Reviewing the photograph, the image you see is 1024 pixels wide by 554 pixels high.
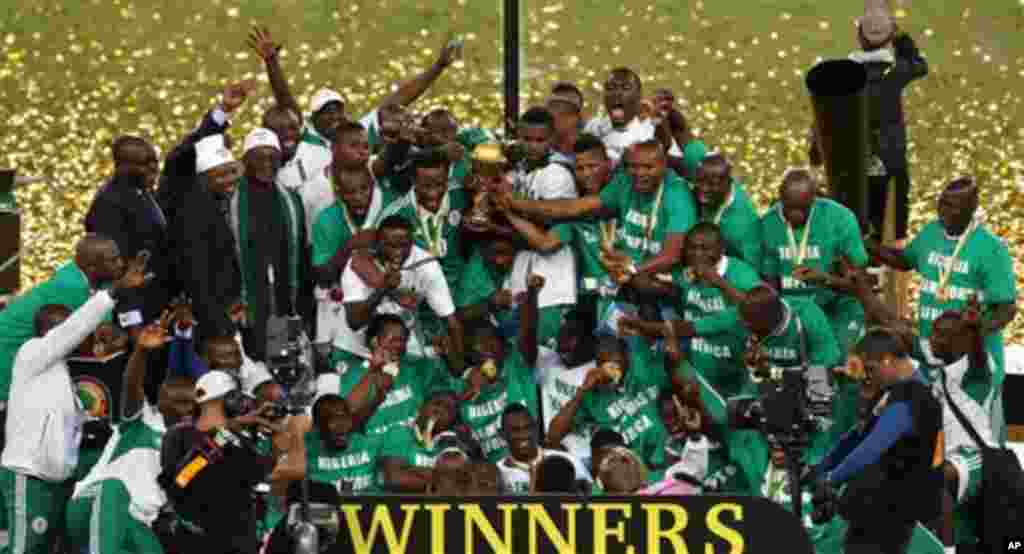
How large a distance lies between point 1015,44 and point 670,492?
894 centimetres

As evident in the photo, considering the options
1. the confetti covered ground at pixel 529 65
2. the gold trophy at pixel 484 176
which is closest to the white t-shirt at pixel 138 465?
the gold trophy at pixel 484 176

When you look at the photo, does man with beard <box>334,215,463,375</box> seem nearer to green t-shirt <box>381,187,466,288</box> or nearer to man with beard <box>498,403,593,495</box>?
green t-shirt <box>381,187,466,288</box>

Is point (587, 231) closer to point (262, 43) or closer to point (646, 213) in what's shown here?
point (646, 213)

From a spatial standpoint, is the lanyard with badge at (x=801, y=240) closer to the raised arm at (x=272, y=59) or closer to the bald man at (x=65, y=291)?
the raised arm at (x=272, y=59)

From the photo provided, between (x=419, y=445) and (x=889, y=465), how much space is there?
2.42 meters

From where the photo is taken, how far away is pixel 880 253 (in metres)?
18.2

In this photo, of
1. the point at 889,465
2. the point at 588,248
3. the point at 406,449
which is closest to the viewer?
the point at 889,465

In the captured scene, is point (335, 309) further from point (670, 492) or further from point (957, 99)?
point (957, 99)

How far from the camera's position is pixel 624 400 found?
57.3 feet

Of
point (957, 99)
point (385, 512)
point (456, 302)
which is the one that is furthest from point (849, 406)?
point (957, 99)

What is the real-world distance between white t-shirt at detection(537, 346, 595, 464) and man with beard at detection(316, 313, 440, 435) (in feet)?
1.71

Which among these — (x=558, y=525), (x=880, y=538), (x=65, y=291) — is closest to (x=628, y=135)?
(x=65, y=291)

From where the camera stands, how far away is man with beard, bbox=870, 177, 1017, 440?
17.7 metres

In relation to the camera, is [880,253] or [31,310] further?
[880,253]
